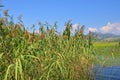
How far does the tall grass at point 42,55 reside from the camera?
26.8ft

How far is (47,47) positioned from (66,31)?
1.66 meters

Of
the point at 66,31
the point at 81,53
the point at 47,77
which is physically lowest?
the point at 47,77

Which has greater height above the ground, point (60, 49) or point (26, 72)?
point (60, 49)

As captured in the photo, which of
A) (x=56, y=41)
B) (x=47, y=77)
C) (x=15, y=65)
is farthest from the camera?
(x=56, y=41)

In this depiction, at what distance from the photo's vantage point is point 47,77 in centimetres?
850

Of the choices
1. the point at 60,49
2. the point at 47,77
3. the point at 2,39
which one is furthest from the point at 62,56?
the point at 2,39

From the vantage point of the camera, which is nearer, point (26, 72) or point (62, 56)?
point (26, 72)

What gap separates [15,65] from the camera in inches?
312

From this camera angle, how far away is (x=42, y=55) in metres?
8.93

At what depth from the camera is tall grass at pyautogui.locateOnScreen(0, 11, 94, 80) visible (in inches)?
321

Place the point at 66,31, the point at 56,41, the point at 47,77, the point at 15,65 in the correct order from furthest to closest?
the point at 66,31
the point at 56,41
the point at 47,77
the point at 15,65

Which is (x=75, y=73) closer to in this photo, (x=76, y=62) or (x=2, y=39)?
(x=76, y=62)

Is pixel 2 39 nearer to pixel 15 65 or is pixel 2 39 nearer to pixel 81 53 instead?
pixel 15 65

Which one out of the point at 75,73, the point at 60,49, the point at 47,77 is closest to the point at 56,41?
the point at 60,49
